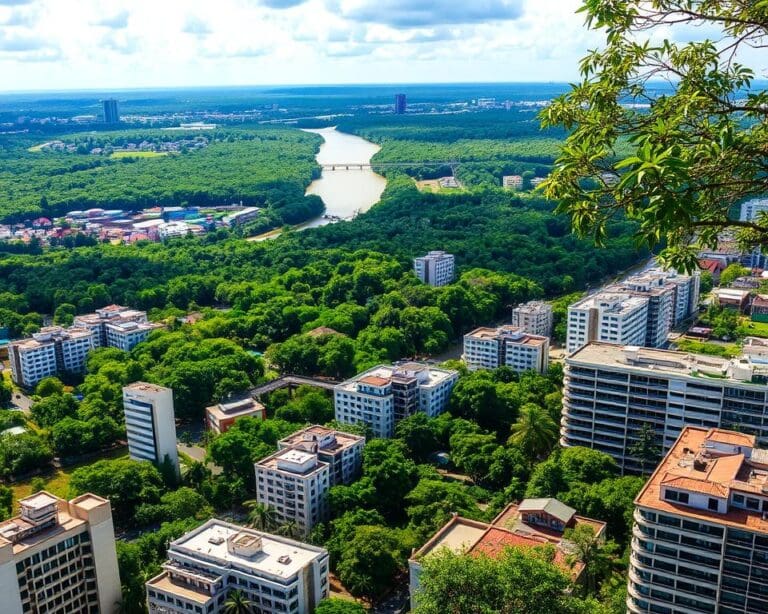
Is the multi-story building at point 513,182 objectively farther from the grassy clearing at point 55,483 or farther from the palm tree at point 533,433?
the grassy clearing at point 55,483

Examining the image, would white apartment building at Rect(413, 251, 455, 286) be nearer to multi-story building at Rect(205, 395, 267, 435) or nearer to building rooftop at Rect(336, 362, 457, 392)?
building rooftop at Rect(336, 362, 457, 392)

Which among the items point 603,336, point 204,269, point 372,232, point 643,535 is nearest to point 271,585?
point 643,535

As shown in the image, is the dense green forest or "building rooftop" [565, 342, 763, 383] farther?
the dense green forest

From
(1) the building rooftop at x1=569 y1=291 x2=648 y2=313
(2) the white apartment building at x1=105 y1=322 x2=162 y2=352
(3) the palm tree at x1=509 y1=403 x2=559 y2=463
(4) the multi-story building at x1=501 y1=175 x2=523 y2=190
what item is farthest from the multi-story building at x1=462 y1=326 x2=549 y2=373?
(4) the multi-story building at x1=501 y1=175 x2=523 y2=190

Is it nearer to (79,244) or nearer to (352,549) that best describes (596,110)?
(352,549)

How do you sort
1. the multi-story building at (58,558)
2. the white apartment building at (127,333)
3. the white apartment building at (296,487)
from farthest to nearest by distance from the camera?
1. the white apartment building at (127,333)
2. the white apartment building at (296,487)
3. the multi-story building at (58,558)

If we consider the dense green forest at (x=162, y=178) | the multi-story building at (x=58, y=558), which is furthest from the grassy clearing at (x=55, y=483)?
the dense green forest at (x=162, y=178)
